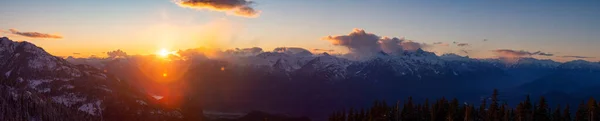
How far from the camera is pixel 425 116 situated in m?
141

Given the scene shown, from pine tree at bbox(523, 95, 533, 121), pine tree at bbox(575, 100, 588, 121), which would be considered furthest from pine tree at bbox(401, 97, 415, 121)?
pine tree at bbox(575, 100, 588, 121)

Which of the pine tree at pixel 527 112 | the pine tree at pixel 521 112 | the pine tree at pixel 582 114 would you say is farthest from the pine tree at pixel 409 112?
the pine tree at pixel 582 114

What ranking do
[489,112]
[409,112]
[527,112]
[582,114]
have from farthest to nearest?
[409,112]
[489,112]
[527,112]
[582,114]

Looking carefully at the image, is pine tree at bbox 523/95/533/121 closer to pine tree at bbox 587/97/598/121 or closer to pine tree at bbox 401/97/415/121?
pine tree at bbox 587/97/598/121

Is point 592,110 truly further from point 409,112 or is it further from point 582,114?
point 409,112

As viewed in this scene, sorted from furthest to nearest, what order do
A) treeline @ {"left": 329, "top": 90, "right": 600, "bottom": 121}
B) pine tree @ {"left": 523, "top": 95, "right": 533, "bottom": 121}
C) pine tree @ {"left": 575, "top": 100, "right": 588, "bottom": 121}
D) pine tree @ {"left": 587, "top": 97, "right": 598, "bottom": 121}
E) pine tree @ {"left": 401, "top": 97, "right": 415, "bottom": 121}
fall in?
1. pine tree @ {"left": 401, "top": 97, "right": 415, "bottom": 121}
2. pine tree @ {"left": 575, "top": 100, "right": 588, "bottom": 121}
3. pine tree @ {"left": 523, "top": 95, "right": 533, "bottom": 121}
4. treeline @ {"left": 329, "top": 90, "right": 600, "bottom": 121}
5. pine tree @ {"left": 587, "top": 97, "right": 598, "bottom": 121}

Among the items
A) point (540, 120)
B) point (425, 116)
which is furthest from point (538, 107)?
point (425, 116)

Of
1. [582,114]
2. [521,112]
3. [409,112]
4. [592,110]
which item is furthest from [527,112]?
[409,112]

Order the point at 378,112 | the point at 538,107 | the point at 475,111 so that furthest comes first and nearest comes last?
the point at 378,112, the point at 475,111, the point at 538,107

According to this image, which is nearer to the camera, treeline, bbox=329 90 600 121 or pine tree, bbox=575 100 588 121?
treeline, bbox=329 90 600 121

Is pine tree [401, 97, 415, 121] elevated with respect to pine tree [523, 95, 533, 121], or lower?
lower

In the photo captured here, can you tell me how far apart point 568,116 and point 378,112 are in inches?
2002

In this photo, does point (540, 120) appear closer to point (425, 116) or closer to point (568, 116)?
point (568, 116)

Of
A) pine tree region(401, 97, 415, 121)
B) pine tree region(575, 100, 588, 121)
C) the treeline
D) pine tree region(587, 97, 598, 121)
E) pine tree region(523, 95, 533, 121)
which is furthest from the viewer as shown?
pine tree region(401, 97, 415, 121)
